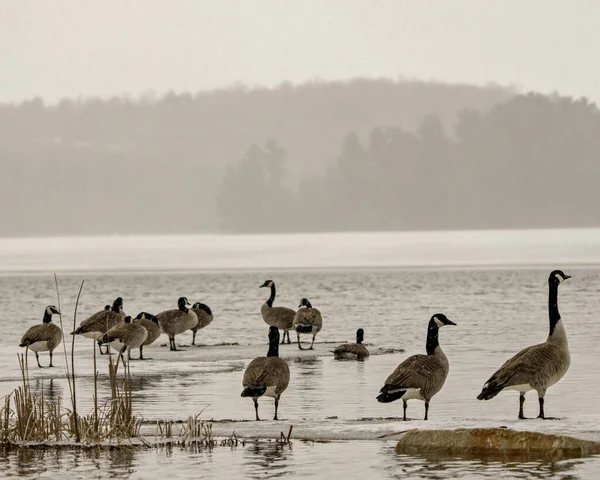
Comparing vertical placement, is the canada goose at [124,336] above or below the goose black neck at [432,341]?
below

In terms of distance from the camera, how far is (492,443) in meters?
14.1

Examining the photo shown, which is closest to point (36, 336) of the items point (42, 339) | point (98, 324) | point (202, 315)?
point (42, 339)

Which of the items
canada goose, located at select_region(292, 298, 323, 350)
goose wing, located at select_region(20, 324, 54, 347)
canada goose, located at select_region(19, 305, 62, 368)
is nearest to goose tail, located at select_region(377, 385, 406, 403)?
canada goose, located at select_region(19, 305, 62, 368)

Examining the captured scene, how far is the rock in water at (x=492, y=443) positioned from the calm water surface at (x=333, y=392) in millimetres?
343

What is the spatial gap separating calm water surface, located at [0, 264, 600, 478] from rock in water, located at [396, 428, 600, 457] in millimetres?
343

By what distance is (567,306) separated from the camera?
49.7 m

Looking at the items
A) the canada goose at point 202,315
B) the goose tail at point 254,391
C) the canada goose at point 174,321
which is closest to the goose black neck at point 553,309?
the goose tail at point 254,391

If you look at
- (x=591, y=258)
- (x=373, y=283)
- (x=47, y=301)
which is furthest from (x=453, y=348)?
(x=591, y=258)

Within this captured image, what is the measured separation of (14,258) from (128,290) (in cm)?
9299

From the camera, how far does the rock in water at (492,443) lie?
547 inches

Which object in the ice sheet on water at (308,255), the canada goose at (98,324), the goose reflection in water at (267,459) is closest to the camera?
the goose reflection in water at (267,459)

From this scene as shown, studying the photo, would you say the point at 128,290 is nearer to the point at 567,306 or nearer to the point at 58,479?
the point at 567,306

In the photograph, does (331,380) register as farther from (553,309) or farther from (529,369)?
(529,369)

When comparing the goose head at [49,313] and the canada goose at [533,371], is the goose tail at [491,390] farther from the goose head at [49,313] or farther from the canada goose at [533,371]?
the goose head at [49,313]
